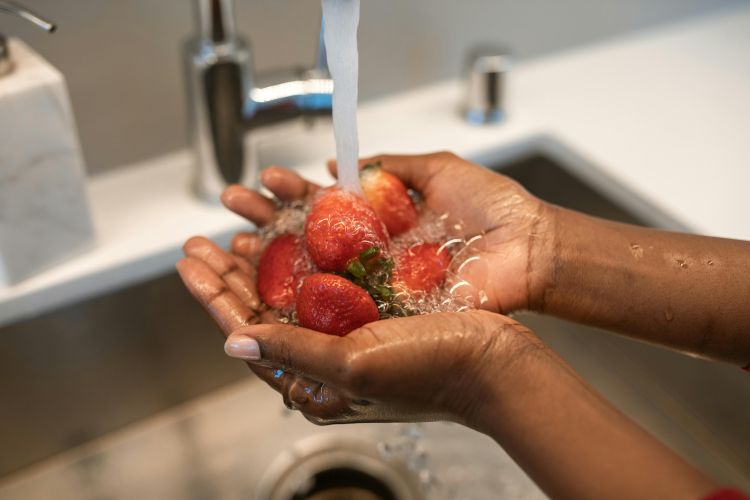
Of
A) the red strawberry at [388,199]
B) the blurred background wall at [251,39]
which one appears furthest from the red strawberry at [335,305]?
the blurred background wall at [251,39]

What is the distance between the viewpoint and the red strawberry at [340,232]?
76cm

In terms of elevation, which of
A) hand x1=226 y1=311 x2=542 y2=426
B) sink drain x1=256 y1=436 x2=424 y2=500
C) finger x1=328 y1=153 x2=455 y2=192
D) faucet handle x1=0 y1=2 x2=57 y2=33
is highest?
faucet handle x1=0 y1=2 x2=57 y2=33

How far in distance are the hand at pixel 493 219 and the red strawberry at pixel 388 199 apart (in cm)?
3

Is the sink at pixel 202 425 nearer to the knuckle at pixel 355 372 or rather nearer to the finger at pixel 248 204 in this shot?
the finger at pixel 248 204

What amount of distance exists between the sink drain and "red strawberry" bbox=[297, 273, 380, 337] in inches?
14.5

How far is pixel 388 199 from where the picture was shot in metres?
0.85

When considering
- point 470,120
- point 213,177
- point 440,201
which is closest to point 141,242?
point 213,177

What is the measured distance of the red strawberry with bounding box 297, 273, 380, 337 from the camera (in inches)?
27.3

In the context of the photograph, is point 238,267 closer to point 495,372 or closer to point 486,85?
point 495,372

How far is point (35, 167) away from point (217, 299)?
0.27m

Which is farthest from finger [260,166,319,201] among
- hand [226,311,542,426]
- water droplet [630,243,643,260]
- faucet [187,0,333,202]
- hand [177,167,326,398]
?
water droplet [630,243,643,260]

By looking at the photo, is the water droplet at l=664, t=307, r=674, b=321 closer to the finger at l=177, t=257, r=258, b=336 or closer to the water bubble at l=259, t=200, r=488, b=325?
the water bubble at l=259, t=200, r=488, b=325

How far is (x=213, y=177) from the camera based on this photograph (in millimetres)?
1004

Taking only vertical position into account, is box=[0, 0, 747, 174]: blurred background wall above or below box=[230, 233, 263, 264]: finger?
above
